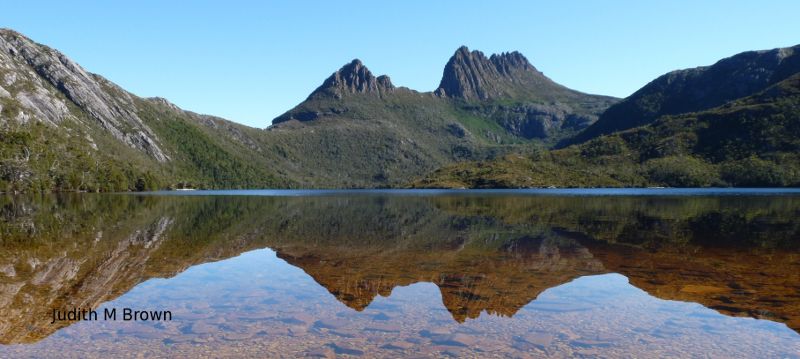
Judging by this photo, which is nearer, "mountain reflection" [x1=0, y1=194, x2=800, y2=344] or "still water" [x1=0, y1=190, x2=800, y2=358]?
"still water" [x1=0, y1=190, x2=800, y2=358]

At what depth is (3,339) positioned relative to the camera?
1544 cm

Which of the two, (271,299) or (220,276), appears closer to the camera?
(271,299)

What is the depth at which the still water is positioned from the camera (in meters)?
15.5

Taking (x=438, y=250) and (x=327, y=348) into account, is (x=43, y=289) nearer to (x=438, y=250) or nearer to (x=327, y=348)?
(x=327, y=348)

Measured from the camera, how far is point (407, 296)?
22.5 metres

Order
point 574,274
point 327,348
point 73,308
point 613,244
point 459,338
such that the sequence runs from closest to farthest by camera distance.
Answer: point 327,348, point 459,338, point 73,308, point 574,274, point 613,244

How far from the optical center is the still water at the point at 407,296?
15.5m

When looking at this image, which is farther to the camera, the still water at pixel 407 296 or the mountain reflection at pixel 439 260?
the mountain reflection at pixel 439 260

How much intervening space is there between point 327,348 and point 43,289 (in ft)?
50.5

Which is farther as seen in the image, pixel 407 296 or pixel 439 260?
pixel 439 260

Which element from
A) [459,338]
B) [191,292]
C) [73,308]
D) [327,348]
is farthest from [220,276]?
[459,338]

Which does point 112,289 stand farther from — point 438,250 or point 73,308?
point 438,250

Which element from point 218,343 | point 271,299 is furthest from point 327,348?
point 271,299

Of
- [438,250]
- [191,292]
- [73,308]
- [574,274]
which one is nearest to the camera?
[73,308]
